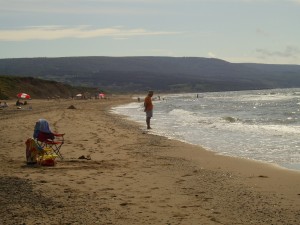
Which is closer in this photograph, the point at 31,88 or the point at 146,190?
the point at 146,190

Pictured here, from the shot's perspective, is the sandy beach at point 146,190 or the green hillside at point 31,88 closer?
the sandy beach at point 146,190

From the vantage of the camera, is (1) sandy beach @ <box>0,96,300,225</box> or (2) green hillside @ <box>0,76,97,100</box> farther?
(2) green hillside @ <box>0,76,97,100</box>

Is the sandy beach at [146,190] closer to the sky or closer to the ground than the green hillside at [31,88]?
closer to the ground

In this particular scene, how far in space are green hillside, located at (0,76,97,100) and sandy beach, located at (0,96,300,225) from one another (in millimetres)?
47834

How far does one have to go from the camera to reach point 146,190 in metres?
6.86

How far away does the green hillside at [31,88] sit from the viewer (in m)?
62.1

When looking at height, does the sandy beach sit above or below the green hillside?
below

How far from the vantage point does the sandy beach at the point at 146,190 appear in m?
5.41

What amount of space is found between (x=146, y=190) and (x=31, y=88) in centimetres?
6851

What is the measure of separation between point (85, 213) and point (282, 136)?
36.1ft

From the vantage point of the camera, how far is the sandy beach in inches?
213

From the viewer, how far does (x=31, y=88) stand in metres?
72.5

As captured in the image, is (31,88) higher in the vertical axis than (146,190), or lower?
higher

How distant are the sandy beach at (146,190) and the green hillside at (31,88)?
47.8 m
